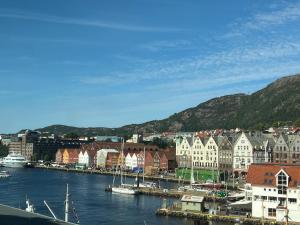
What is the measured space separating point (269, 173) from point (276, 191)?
1.66 meters

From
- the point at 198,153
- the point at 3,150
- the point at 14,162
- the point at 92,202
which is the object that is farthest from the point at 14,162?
the point at 92,202

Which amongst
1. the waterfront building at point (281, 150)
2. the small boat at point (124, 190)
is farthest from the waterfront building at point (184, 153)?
the small boat at point (124, 190)

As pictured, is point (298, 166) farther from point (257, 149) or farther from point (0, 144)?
point (0, 144)

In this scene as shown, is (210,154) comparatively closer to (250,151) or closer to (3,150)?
(250,151)

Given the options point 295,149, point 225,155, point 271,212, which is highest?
point 295,149

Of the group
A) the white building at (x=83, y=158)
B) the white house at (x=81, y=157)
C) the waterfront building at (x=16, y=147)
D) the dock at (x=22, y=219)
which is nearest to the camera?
the dock at (x=22, y=219)

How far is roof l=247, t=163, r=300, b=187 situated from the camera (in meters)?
38.0

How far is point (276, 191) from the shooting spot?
125 ft

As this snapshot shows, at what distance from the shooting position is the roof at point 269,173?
3804 centimetres

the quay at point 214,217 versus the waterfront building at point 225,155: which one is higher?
the waterfront building at point 225,155

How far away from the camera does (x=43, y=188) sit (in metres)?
64.8

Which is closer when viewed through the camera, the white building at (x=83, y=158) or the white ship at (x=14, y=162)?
the white building at (x=83, y=158)

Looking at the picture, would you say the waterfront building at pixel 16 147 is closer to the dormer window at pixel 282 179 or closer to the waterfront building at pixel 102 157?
the waterfront building at pixel 102 157

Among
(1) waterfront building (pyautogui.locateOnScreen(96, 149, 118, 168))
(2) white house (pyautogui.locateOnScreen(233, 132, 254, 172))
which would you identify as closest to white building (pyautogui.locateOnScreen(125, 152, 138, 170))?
(1) waterfront building (pyautogui.locateOnScreen(96, 149, 118, 168))
